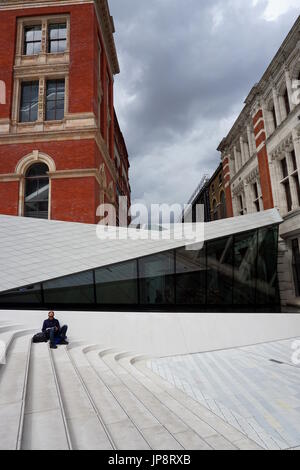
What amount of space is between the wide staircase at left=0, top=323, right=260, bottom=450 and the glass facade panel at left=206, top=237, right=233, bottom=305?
5.65 meters

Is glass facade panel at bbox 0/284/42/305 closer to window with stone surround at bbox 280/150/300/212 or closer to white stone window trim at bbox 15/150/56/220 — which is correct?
white stone window trim at bbox 15/150/56/220

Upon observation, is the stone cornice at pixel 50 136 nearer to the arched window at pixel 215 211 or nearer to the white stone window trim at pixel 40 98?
the white stone window trim at pixel 40 98

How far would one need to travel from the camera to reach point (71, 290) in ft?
33.4

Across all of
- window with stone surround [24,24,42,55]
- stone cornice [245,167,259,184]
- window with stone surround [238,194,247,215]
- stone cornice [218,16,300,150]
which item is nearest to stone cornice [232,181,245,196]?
window with stone surround [238,194,247,215]

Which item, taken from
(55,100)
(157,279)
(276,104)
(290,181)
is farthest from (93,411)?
(55,100)

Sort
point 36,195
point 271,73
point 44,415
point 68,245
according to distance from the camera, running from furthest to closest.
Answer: point 36,195, point 271,73, point 68,245, point 44,415

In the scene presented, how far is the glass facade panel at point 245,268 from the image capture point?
12.2 meters

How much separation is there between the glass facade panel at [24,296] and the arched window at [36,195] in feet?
35.2

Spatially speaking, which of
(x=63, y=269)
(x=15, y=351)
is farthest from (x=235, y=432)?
(x=63, y=269)

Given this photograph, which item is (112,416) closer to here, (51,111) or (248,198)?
(248,198)

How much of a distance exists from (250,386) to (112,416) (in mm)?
3669

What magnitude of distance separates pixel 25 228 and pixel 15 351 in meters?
7.80

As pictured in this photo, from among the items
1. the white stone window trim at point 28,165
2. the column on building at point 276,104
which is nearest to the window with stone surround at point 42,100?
the white stone window trim at point 28,165
